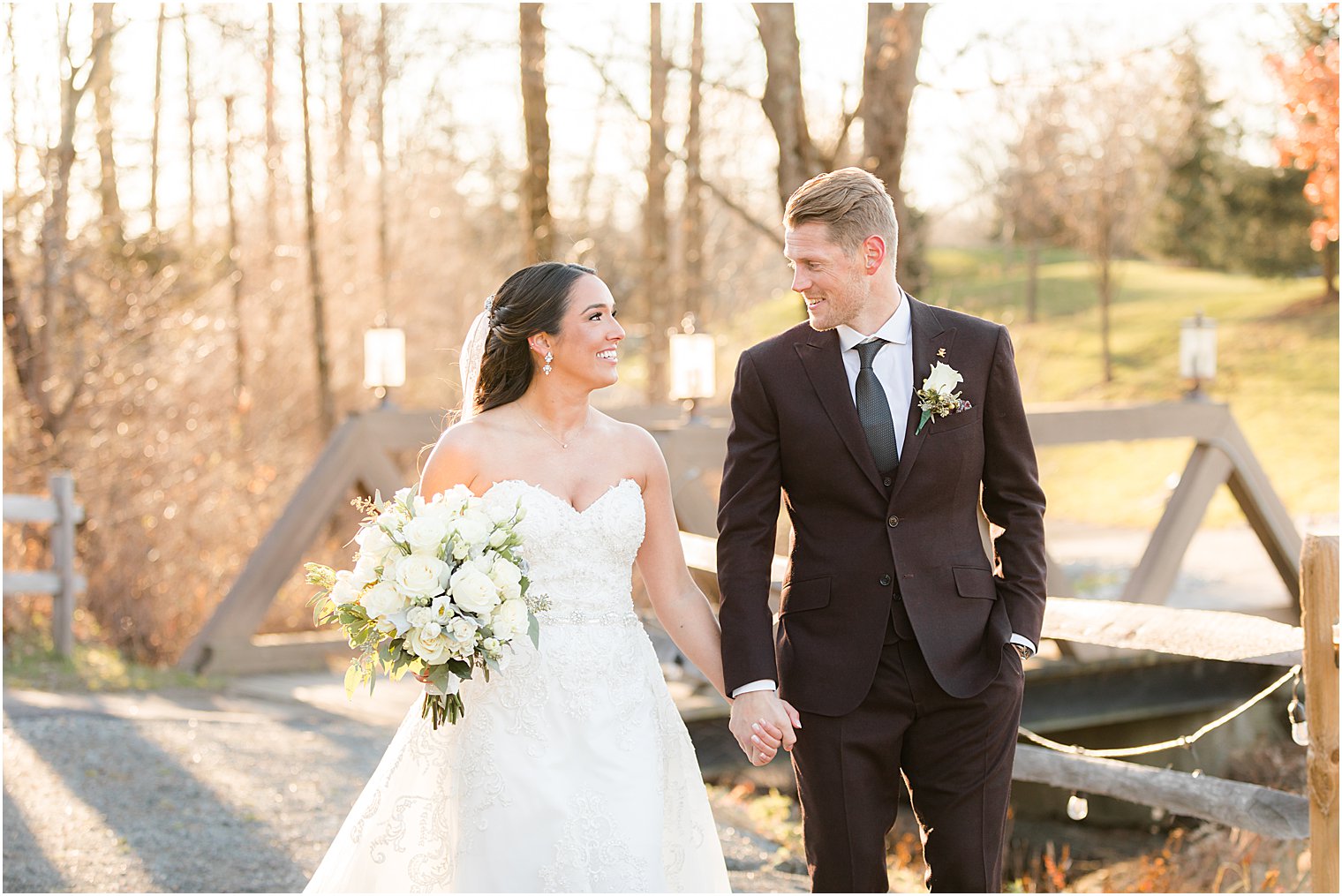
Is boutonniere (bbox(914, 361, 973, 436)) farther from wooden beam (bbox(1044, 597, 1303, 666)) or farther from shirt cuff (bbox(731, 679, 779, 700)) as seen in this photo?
wooden beam (bbox(1044, 597, 1303, 666))

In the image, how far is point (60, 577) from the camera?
1045 cm

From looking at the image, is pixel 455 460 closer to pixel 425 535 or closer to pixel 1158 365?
pixel 425 535

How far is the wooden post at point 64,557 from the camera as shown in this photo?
10391mm

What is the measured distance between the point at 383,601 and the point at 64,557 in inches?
324

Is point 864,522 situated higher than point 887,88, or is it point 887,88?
point 887,88

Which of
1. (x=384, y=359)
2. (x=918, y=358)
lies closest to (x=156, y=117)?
(x=384, y=359)

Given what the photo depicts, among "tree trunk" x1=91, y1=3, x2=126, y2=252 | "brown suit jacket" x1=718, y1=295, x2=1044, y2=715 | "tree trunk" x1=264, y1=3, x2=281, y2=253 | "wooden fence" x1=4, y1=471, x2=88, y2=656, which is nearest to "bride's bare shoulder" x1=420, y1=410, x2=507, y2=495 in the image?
"brown suit jacket" x1=718, y1=295, x2=1044, y2=715

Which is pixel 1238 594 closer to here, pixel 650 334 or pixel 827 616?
pixel 650 334

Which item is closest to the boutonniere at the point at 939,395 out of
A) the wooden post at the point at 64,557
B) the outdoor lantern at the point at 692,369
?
the outdoor lantern at the point at 692,369

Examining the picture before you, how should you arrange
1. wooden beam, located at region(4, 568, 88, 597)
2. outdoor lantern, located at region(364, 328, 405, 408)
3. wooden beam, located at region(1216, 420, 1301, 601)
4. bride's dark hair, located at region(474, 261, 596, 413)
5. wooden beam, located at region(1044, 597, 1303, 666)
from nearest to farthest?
1. bride's dark hair, located at region(474, 261, 596, 413)
2. wooden beam, located at region(1044, 597, 1303, 666)
3. wooden beam, located at region(1216, 420, 1301, 601)
4. wooden beam, located at region(4, 568, 88, 597)
5. outdoor lantern, located at region(364, 328, 405, 408)

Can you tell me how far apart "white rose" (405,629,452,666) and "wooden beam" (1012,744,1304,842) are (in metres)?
2.43

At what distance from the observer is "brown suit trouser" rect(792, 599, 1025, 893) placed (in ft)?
10.5

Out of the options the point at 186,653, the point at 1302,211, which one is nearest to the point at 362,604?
the point at 186,653

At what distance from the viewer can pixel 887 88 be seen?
8.81m
